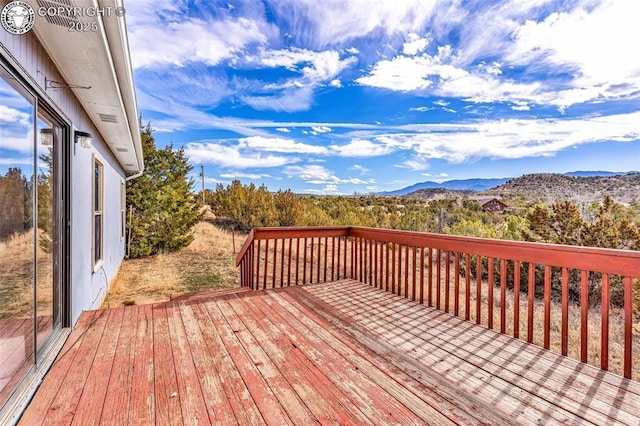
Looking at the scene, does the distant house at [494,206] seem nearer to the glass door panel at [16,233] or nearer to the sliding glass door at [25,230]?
the sliding glass door at [25,230]

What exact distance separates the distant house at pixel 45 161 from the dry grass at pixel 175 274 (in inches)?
101

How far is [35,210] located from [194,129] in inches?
609

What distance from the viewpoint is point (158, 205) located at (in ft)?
32.0

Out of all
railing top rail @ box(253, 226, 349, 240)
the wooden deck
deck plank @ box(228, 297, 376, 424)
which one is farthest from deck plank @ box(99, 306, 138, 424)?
railing top rail @ box(253, 226, 349, 240)

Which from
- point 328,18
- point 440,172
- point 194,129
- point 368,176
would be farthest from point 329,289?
point 440,172

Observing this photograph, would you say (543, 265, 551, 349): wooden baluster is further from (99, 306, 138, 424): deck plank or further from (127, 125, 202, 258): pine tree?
(127, 125, 202, 258): pine tree

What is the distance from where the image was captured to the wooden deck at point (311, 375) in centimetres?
A: 164

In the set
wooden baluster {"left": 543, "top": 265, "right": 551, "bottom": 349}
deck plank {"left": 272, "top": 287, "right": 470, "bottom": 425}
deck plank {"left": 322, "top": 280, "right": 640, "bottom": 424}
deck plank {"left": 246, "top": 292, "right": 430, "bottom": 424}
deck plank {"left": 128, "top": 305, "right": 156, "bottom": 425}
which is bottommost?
deck plank {"left": 322, "top": 280, "right": 640, "bottom": 424}

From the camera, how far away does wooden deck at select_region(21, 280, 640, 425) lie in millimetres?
1644

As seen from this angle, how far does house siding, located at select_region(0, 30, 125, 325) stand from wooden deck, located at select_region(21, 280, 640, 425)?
649 mm

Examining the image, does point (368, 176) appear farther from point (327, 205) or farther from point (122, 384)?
point (122, 384)

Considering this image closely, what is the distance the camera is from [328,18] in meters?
6.61

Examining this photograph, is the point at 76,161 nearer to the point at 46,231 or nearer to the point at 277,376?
the point at 46,231

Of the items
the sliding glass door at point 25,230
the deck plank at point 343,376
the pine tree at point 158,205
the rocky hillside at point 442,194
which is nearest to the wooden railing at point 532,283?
the deck plank at point 343,376
